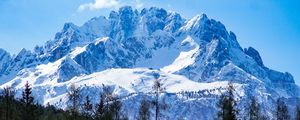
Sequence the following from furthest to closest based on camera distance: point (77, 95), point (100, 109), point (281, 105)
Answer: point (281, 105)
point (77, 95)
point (100, 109)

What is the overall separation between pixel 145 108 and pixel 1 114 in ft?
76.8

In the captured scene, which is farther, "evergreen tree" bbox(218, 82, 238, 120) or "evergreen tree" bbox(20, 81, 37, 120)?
"evergreen tree" bbox(20, 81, 37, 120)

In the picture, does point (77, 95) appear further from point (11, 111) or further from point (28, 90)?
point (28, 90)

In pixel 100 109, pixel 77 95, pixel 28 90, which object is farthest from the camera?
pixel 77 95

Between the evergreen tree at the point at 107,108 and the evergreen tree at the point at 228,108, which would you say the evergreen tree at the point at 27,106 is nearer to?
the evergreen tree at the point at 107,108

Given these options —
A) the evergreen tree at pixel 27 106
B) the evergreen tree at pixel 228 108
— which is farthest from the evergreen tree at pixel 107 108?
the evergreen tree at pixel 228 108

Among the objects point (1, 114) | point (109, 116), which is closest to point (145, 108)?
point (109, 116)

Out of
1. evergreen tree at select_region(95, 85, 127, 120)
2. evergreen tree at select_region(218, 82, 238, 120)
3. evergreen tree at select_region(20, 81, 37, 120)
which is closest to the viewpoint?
evergreen tree at select_region(218, 82, 238, 120)

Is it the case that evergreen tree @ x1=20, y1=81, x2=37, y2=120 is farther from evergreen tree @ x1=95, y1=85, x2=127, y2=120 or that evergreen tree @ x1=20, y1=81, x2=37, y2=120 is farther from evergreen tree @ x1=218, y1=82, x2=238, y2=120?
evergreen tree @ x1=218, y1=82, x2=238, y2=120

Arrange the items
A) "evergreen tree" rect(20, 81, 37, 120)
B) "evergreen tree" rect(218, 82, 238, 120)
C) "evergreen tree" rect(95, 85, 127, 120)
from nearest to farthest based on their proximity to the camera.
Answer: "evergreen tree" rect(218, 82, 238, 120)
"evergreen tree" rect(20, 81, 37, 120)
"evergreen tree" rect(95, 85, 127, 120)

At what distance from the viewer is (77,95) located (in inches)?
4198

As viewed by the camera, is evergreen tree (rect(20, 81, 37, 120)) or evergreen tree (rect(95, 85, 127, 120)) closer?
evergreen tree (rect(20, 81, 37, 120))

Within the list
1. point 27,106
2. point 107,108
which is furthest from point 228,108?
point 27,106

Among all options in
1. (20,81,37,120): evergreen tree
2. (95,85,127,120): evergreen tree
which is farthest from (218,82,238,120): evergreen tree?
(20,81,37,120): evergreen tree
